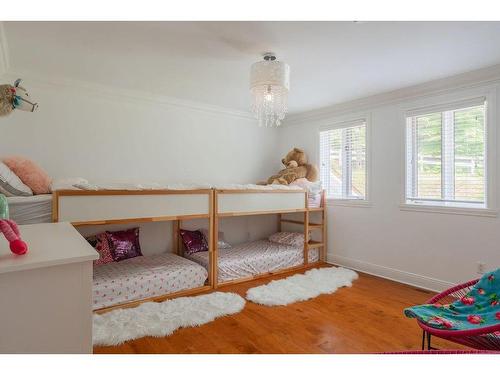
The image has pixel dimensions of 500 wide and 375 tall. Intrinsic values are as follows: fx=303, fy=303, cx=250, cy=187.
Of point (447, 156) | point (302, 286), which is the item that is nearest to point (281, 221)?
point (302, 286)

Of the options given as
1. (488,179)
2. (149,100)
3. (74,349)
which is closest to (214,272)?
(149,100)

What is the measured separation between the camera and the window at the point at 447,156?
2.88 meters

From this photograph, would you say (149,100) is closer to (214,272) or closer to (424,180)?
(214,272)

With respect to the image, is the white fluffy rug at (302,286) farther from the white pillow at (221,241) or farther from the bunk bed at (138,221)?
the white pillow at (221,241)

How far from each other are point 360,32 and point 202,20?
3.46ft

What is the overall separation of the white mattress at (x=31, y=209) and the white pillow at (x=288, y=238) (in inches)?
112

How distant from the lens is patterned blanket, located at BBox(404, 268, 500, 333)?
5.28ft

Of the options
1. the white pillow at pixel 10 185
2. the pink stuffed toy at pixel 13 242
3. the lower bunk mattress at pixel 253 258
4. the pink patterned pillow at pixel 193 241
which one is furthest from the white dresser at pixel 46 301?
the pink patterned pillow at pixel 193 241

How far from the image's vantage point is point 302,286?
323cm

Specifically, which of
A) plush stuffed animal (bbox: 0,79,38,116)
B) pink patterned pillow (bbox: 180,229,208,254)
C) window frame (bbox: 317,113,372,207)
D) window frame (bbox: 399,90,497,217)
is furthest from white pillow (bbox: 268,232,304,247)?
plush stuffed animal (bbox: 0,79,38,116)

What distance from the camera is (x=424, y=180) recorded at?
10.8 feet

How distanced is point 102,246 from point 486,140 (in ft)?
12.7

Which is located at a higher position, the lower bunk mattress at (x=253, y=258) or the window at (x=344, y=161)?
the window at (x=344, y=161)

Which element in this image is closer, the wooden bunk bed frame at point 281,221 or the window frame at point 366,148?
the wooden bunk bed frame at point 281,221
